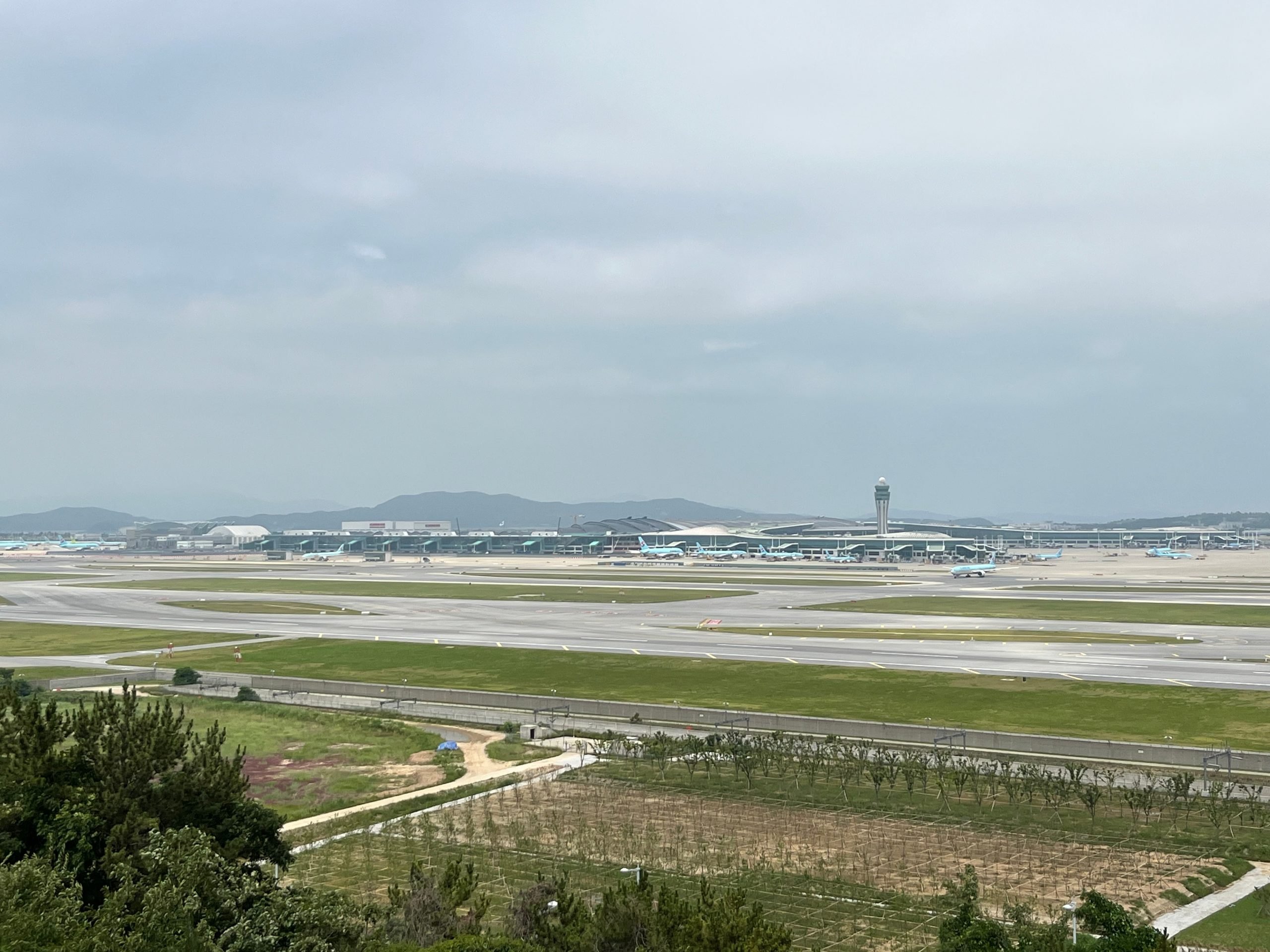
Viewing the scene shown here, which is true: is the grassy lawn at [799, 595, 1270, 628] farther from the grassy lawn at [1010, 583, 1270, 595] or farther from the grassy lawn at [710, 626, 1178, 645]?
the grassy lawn at [1010, 583, 1270, 595]

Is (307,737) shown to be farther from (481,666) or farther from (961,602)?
(961,602)

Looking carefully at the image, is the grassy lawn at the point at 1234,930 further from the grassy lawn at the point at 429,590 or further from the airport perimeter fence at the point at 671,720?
the grassy lawn at the point at 429,590

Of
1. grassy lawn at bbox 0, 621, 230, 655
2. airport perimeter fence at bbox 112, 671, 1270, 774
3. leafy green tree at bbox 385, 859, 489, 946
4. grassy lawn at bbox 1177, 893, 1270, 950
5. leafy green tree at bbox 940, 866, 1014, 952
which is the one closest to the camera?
leafy green tree at bbox 940, 866, 1014, 952

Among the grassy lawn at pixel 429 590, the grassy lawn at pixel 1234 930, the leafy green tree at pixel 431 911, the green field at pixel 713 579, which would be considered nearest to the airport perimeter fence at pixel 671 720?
A: the grassy lawn at pixel 1234 930

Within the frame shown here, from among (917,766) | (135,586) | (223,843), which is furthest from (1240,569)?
(223,843)

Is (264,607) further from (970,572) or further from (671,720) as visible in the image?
(970,572)

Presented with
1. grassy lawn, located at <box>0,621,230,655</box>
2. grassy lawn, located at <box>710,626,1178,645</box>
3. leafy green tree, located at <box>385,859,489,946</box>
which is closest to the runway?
grassy lawn, located at <box>710,626,1178,645</box>
